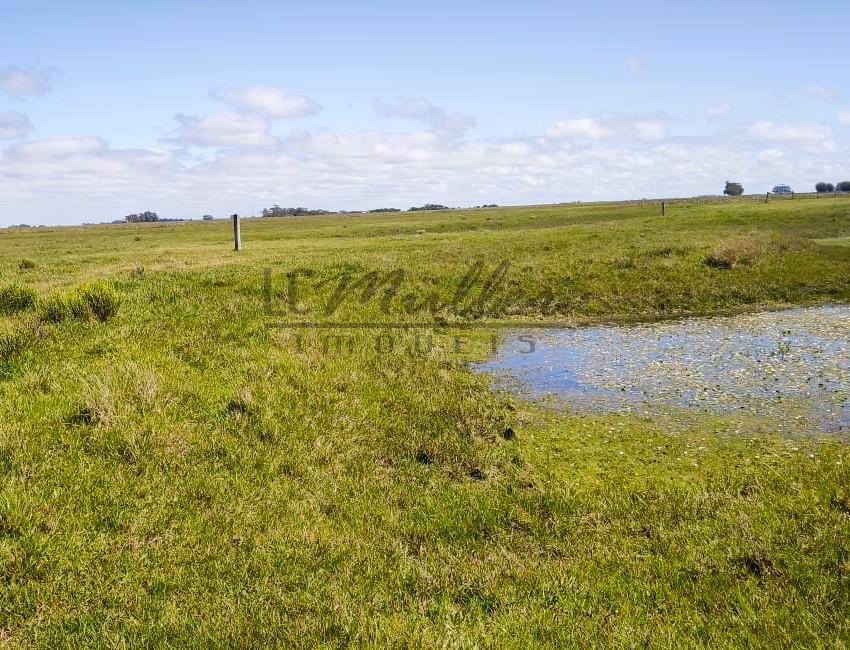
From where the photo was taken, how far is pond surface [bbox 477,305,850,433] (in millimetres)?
13450

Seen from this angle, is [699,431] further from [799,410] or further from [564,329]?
[564,329]

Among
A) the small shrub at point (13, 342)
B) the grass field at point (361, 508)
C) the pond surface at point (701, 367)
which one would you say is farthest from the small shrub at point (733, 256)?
the small shrub at point (13, 342)

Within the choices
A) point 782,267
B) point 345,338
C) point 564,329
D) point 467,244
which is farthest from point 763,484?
point 467,244

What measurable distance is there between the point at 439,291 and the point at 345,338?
10.6 meters

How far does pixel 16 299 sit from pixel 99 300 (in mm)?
3010

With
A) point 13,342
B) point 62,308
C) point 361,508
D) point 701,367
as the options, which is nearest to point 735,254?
point 701,367

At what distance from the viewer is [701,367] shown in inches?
664

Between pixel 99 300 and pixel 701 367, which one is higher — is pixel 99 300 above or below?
above

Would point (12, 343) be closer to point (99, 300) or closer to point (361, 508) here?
point (99, 300)

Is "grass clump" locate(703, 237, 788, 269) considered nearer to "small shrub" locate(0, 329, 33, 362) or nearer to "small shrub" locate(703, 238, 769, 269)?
"small shrub" locate(703, 238, 769, 269)

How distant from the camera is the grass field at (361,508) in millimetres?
6152

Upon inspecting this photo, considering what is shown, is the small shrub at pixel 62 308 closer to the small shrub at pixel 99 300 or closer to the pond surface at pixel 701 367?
the small shrub at pixel 99 300

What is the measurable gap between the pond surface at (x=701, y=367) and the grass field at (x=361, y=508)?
55.4 inches

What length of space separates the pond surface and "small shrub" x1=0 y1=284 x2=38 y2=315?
14.5 m
